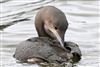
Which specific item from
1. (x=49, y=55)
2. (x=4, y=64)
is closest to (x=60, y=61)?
(x=49, y=55)

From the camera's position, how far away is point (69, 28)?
13633 millimetres

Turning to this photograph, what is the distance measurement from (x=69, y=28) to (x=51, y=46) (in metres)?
3.39

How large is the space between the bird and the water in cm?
19

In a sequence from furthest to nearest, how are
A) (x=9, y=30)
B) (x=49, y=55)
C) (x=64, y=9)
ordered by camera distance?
(x=64, y=9)
(x=9, y=30)
(x=49, y=55)

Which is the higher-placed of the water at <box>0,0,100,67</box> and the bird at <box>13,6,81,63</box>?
the bird at <box>13,6,81,63</box>

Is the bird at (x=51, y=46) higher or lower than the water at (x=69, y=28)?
higher

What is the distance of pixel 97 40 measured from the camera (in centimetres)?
1248

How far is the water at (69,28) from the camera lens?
11.2 metres

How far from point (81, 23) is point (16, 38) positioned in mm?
2153

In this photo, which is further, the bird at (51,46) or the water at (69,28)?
the water at (69,28)

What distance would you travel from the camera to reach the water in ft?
36.6

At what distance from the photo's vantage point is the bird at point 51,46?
10148 millimetres

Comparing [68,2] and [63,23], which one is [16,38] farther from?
[68,2]

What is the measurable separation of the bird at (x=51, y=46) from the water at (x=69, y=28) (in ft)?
0.63
